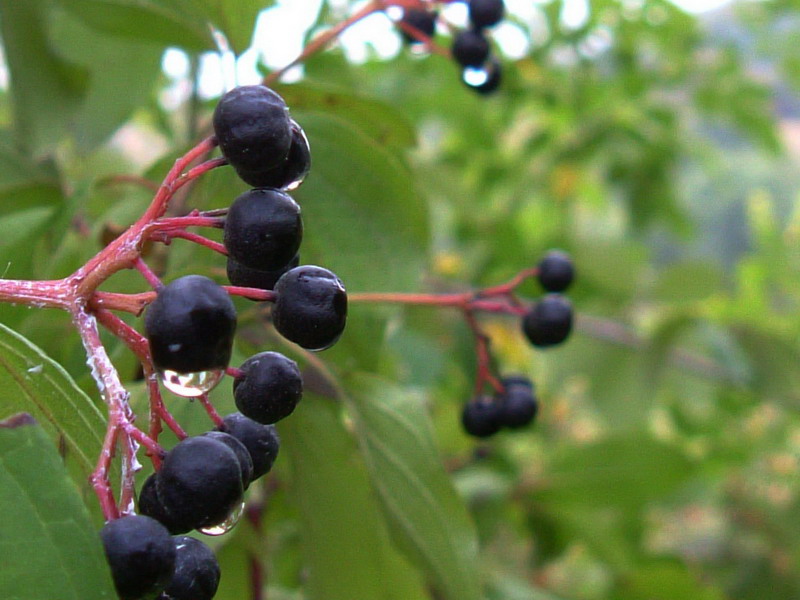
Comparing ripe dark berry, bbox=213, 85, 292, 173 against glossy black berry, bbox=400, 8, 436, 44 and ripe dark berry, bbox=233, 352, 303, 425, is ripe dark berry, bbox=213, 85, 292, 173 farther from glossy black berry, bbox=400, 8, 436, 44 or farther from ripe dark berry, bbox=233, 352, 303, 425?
glossy black berry, bbox=400, 8, 436, 44

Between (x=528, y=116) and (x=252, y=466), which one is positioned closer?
(x=252, y=466)

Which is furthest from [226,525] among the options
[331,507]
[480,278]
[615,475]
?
[480,278]

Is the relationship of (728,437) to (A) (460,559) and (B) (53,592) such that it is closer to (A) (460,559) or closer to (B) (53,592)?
(A) (460,559)

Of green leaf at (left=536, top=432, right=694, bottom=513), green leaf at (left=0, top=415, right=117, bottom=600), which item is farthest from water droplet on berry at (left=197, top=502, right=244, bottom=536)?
green leaf at (left=536, top=432, right=694, bottom=513)

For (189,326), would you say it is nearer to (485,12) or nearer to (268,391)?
(268,391)

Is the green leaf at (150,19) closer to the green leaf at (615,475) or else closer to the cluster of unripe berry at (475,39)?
the cluster of unripe berry at (475,39)

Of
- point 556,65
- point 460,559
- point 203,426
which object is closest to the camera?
point 203,426

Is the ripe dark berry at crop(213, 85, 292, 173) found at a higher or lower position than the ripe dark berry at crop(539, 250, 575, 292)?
higher

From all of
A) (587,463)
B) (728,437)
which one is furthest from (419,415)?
(728,437)
